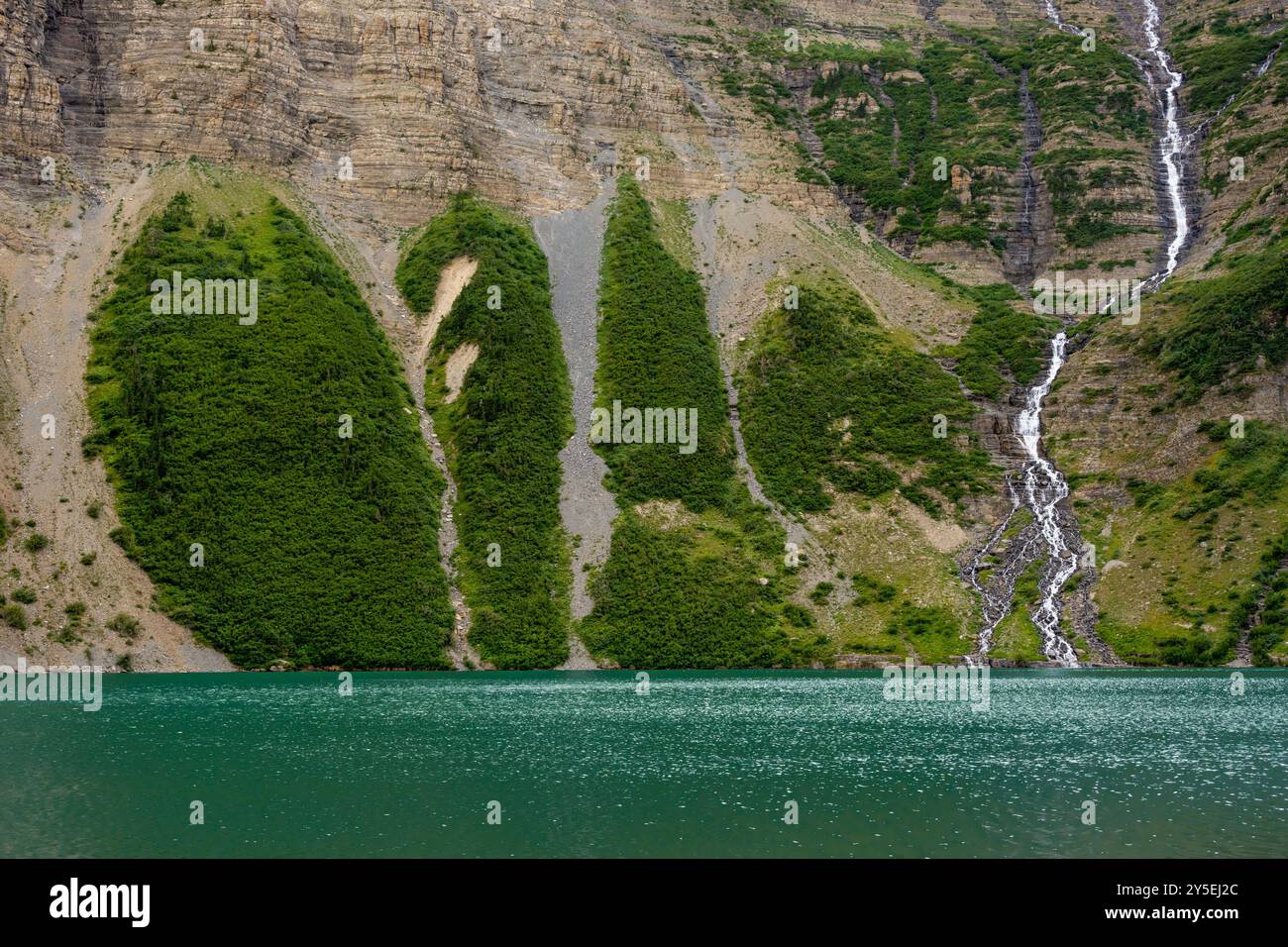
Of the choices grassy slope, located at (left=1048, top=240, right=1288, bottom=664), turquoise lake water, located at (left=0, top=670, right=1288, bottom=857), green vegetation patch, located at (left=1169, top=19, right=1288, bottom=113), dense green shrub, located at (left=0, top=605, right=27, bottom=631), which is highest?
green vegetation patch, located at (left=1169, top=19, right=1288, bottom=113)

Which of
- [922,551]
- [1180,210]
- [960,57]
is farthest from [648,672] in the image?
[960,57]

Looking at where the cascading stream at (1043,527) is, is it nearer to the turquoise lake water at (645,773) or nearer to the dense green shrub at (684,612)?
the dense green shrub at (684,612)

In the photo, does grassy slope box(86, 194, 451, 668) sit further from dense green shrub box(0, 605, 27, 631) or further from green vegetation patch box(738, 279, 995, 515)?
green vegetation patch box(738, 279, 995, 515)

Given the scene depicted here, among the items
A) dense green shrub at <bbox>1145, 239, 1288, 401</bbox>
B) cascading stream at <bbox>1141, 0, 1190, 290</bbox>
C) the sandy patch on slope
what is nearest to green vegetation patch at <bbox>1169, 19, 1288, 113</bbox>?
cascading stream at <bbox>1141, 0, 1190, 290</bbox>

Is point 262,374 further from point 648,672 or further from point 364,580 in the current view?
point 648,672

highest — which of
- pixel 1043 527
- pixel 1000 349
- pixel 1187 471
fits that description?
pixel 1000 349

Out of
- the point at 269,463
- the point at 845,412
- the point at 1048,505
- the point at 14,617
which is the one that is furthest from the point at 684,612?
the point at 14,617

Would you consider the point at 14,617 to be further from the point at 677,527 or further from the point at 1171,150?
the point at 1171,150

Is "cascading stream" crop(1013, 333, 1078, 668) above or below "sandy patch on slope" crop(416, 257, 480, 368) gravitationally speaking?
below
